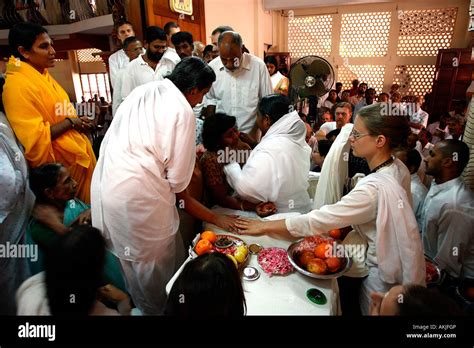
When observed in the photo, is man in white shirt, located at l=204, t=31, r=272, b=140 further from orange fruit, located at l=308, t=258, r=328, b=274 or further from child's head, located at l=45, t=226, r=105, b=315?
child's head, located at l=45, t=226, r=105, b=315

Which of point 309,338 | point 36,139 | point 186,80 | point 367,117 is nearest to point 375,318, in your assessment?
point 309,338

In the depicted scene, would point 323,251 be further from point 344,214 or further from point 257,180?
point 257,180

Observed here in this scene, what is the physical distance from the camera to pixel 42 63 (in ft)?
6.45

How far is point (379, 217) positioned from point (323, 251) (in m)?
0.32

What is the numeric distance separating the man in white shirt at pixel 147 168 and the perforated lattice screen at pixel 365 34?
339 inches

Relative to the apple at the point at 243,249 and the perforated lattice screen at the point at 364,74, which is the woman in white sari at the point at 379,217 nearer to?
the apple at the point at 243,249

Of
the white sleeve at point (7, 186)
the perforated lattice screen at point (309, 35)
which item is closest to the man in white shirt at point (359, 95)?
the perforated lattice screen at point (309, 35)

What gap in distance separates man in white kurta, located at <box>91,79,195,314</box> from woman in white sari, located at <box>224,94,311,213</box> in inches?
21.4

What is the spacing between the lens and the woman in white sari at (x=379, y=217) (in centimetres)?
142

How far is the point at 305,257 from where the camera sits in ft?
4.84

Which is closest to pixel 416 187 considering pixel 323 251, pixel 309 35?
pixel 323 251

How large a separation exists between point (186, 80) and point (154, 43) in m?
1.76

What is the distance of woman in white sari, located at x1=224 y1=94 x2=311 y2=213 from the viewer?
2002 mm

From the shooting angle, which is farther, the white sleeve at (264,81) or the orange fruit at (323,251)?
the white sleeve at (264,81)
